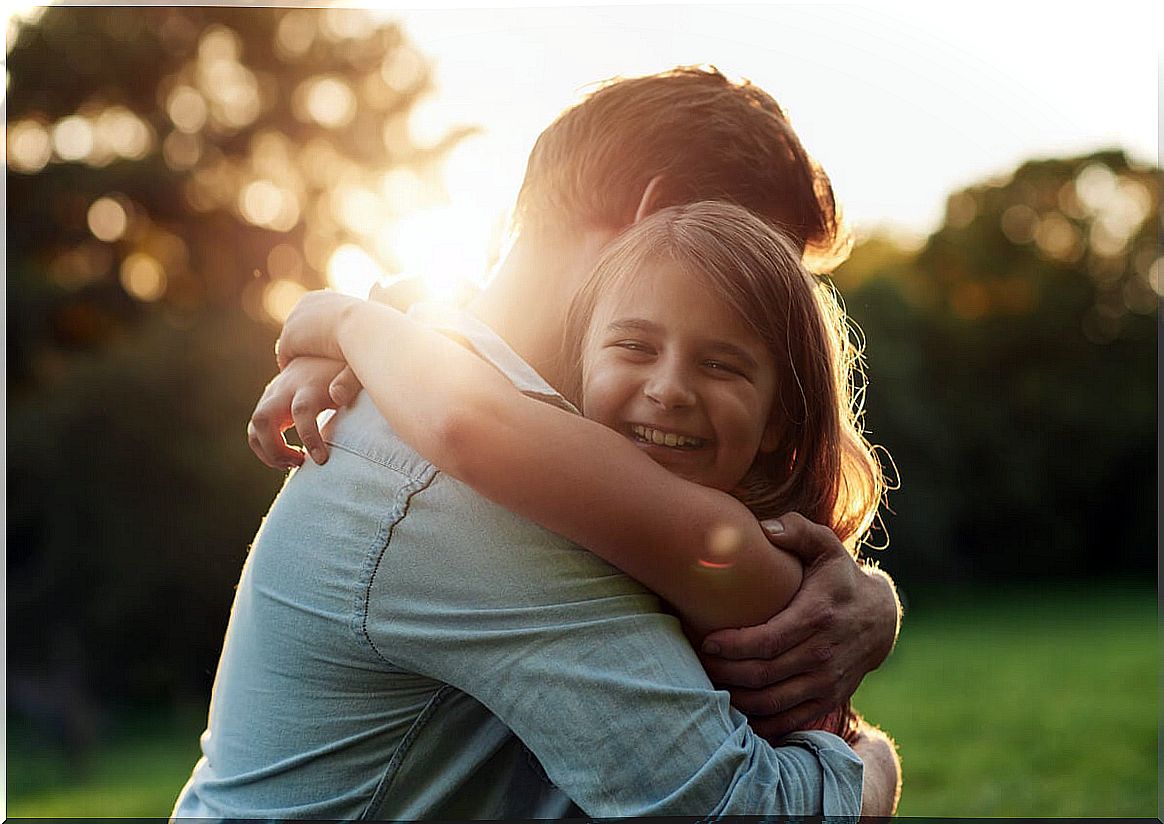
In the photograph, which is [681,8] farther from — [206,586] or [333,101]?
[333,101]

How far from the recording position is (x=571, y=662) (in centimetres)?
130

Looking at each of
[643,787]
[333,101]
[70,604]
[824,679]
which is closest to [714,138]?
[824,679]

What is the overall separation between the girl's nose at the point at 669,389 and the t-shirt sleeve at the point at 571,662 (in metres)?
0.30

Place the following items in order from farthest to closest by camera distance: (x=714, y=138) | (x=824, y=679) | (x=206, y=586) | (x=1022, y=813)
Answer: (x=206, y=586) < (x=1022, y=813) < (x=714, y=138) < (x=824, y=679)

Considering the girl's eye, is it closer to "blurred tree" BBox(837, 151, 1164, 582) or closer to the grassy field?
the grassy field

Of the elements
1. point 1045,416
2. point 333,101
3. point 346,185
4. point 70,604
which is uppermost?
point 333,101

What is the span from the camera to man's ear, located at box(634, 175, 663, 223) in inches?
76.4

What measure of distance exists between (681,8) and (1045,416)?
54.8 ft

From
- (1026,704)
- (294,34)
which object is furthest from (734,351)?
(294,34)

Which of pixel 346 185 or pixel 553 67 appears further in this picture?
pixel 346 185

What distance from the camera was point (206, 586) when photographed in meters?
11.0

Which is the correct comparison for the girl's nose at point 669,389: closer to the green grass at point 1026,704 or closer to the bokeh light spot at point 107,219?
the green grass at point 1026,704

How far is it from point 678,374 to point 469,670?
500 millimetres

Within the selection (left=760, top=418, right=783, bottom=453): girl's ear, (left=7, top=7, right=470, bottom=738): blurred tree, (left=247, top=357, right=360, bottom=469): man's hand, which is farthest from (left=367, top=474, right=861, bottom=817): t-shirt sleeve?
(left=7, top=7, right=470, bottom=738): blurred tree
